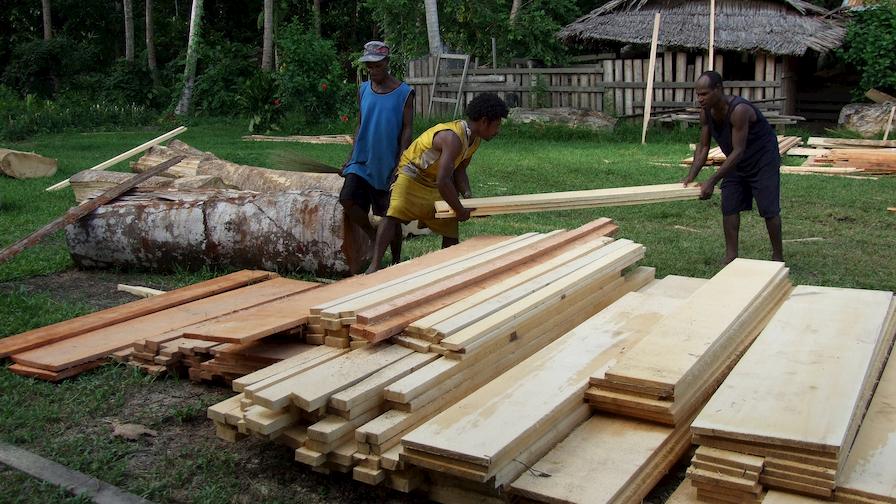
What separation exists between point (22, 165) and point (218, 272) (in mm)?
6950

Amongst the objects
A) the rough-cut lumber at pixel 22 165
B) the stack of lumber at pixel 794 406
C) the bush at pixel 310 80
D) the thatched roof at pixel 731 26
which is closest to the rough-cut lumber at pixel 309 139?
the bush at pixel 310 80

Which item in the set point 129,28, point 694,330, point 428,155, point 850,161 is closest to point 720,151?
point 850,161

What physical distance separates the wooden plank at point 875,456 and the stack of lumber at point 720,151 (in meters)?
9.15

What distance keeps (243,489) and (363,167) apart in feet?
11.5

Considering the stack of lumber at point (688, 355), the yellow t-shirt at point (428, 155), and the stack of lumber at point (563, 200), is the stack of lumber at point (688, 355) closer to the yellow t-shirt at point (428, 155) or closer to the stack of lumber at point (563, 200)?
the stack of lumber at point (563, 200)

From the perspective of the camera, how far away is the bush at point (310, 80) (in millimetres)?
19734

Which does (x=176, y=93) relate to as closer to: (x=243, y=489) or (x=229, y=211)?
(x=229, y=211)

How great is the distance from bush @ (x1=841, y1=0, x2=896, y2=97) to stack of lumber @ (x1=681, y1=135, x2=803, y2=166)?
3665 millimetres

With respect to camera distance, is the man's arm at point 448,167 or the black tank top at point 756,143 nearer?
the man's arm at point 448,167

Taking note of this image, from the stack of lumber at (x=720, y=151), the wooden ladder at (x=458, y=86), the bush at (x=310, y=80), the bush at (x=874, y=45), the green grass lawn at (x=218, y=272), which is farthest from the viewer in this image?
the wooden ladder at (x=458, y=86)

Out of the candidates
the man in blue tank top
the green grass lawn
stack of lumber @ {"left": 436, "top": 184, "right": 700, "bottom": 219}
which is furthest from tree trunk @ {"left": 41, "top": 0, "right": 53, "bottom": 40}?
stack of lumber @ {"left": 436, "top": 184, "right": 700, "bottom": 219}

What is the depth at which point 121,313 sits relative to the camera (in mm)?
5723

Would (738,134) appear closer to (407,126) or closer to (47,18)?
(407,126)

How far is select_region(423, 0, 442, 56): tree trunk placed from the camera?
854 inches
